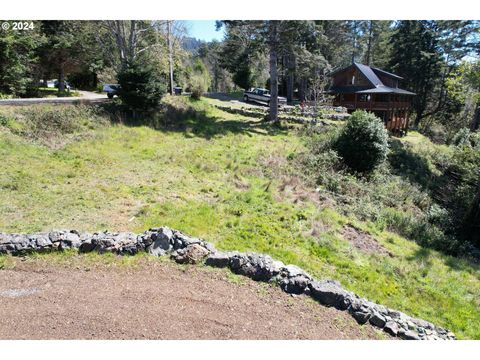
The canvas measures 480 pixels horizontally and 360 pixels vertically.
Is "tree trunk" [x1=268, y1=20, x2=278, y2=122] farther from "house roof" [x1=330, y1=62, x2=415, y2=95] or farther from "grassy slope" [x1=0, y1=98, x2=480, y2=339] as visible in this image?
"house roof" [x1=330, y1=62, x2=415, y2=95]

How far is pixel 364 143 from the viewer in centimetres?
1666

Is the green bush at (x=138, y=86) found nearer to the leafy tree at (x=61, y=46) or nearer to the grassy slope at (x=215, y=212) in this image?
the grassy slope at (x=215, y=212)

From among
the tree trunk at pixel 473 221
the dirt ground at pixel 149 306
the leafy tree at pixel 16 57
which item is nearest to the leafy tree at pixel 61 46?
the leafy tree at pixel 16 57

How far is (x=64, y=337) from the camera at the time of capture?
5.03 metres

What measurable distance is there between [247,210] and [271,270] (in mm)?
3652

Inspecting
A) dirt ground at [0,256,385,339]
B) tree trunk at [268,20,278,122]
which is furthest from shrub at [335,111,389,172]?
dirt ground at [0,256,385,339]

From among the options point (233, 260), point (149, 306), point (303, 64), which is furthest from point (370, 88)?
point (149, 306)

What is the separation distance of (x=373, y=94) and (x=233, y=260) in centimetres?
3046

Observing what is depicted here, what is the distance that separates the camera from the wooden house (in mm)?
32125

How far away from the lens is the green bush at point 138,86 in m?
17.9

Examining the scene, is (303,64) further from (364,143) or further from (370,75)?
(370,75)

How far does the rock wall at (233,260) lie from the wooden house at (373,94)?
28720 millimetres

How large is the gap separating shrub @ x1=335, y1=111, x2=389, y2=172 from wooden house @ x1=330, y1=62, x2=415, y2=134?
639 inches

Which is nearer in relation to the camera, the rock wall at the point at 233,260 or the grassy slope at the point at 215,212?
the rock wall at the point at 233,260
